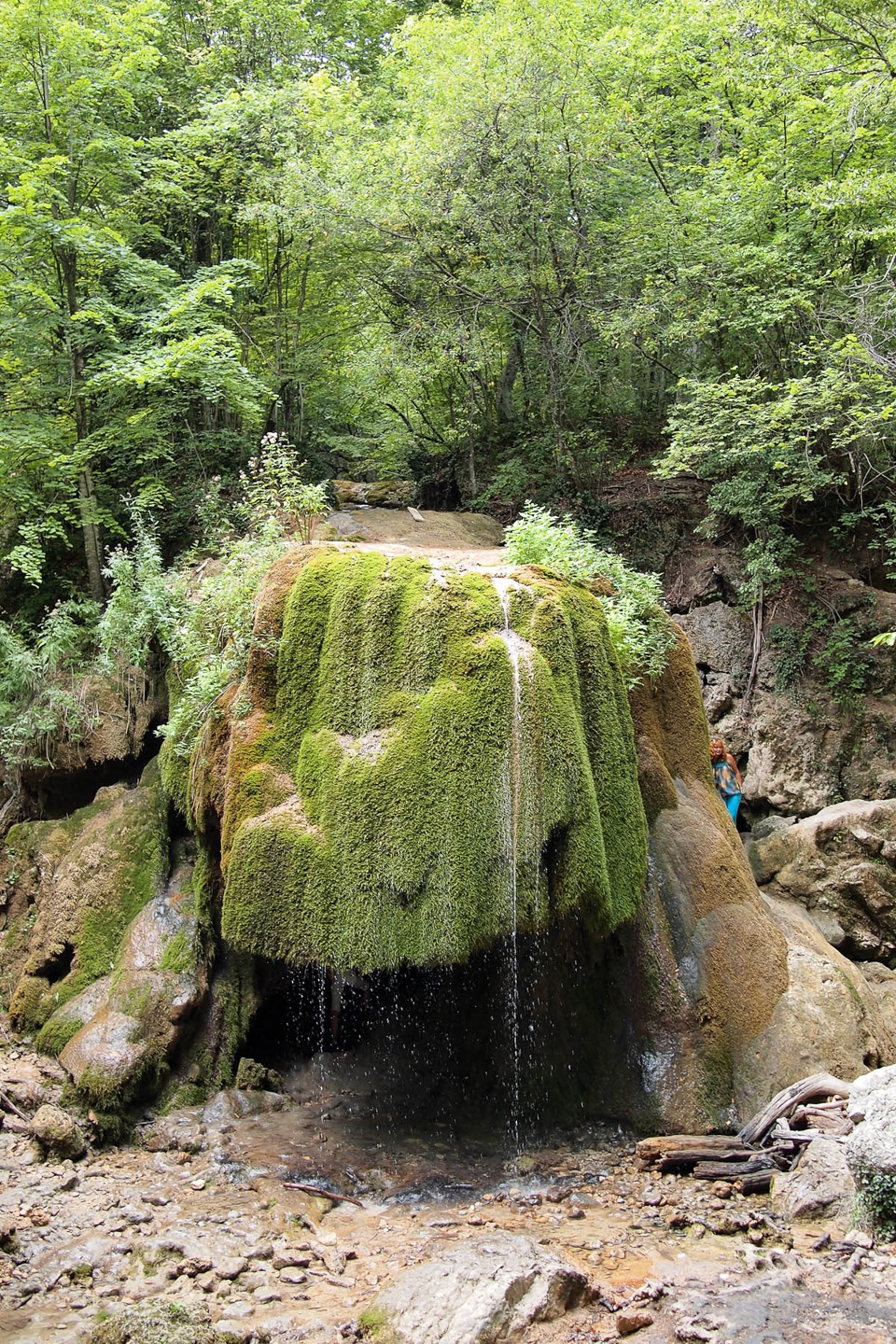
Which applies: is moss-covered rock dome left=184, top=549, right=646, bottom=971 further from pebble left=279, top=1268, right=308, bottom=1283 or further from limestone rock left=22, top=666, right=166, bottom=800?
limestone rock left=22, top=666, right=166, bottom=800

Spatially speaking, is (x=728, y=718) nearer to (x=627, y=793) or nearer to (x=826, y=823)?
(x=826, y=823)

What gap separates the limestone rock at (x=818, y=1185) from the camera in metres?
5.39

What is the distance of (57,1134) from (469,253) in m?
12.1

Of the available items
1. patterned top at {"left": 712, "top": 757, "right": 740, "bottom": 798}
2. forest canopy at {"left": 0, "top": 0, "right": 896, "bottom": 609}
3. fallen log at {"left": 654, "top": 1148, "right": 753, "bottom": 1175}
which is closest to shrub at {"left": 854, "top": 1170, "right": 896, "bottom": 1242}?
fallen log at {"left": 654, "top": 1148, "right": 753, "bottom": 1175}

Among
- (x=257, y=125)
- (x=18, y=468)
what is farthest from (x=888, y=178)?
(x=18, y=468)

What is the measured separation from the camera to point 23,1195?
19.1 feet

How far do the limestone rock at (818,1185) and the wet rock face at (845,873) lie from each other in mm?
4137

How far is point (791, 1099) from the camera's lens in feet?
21.3

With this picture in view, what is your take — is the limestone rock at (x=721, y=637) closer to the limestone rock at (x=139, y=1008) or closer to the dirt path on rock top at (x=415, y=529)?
the dirt path on rock top at (x=415, y=529)

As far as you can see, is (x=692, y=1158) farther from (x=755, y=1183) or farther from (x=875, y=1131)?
(x=875, y=1131)

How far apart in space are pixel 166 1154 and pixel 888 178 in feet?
37.5

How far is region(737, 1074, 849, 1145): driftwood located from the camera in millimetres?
6469

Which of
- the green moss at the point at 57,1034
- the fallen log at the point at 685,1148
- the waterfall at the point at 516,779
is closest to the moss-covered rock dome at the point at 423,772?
the waterfall at the point at 516,779

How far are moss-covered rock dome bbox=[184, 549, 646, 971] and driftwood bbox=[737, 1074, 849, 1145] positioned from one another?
175 centimetres
